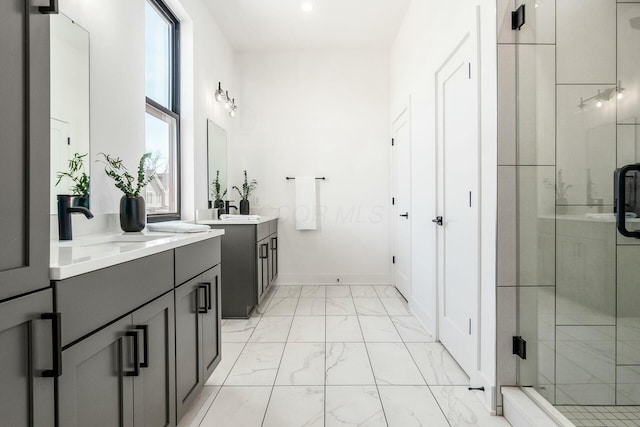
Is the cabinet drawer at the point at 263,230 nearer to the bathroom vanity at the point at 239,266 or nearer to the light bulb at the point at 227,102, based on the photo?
the bathroom vanity at the point at 239,266

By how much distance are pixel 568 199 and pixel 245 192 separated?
3.62m

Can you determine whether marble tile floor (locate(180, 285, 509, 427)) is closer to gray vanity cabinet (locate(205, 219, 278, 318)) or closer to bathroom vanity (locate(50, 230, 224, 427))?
gray vanity cabinet (locate(205, 219, 278, 318))

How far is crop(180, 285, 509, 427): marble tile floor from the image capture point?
5.56ft

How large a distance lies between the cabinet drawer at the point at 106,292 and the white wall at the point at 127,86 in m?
0.85

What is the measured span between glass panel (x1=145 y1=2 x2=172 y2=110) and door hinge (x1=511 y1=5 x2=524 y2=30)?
7.75ft

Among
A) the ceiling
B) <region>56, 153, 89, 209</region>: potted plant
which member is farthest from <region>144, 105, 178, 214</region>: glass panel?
the ceiling

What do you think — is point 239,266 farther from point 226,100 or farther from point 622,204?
point 622,204

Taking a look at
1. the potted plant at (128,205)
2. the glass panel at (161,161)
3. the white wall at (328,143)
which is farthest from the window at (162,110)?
the white wall at (328,143)

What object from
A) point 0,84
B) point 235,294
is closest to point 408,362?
point 235,294

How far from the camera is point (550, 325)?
154 centimetres

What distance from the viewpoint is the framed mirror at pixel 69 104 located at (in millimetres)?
1611

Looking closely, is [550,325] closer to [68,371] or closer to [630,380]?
[630,380]

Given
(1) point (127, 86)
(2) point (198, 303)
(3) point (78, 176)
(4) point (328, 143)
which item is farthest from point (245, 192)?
(2) point (198, 303)

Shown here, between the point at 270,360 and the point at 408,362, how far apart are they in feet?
2.90
